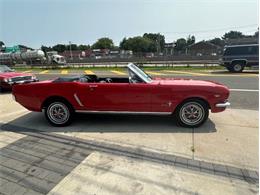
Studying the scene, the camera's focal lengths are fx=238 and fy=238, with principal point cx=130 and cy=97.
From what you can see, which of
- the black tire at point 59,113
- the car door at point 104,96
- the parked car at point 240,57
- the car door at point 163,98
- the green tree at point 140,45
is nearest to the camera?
the car door at point 163,98

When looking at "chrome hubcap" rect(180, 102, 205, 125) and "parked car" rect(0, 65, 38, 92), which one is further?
"parked car" rect(0, 65, 38, 92)

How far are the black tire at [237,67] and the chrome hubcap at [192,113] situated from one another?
547 inches

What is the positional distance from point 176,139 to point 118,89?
1.55 metres

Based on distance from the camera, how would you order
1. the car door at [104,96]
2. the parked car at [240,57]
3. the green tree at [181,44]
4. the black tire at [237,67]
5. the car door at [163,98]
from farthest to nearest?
the green tree at [181,44], the black tire at [237,67], the parked car at [240,57], the car door at [104,96], the car door at [163,98]

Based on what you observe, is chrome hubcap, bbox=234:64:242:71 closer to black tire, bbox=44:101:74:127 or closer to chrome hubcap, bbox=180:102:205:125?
chrome hubcap, bbox=180:102:205:125

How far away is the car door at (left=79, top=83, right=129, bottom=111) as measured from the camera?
196 inches

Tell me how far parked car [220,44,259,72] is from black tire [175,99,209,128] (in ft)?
45.5

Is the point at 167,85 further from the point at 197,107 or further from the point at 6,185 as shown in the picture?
the point at 6,185

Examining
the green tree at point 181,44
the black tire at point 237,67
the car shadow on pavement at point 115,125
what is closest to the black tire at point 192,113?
the car shadow on pavement at point 115,125

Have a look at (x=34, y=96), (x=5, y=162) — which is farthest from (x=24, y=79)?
(x=5, y=162)

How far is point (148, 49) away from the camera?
321 ft

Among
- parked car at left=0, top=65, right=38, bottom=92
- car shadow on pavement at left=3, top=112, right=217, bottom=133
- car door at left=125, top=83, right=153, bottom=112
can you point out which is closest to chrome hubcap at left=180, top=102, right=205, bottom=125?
car shadow on pavement at left=3, top=112, right=217, bottom=133

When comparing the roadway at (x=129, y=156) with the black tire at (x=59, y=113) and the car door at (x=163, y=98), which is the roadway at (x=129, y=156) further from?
the car door at (x=163, y=98)

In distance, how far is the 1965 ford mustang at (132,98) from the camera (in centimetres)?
488
